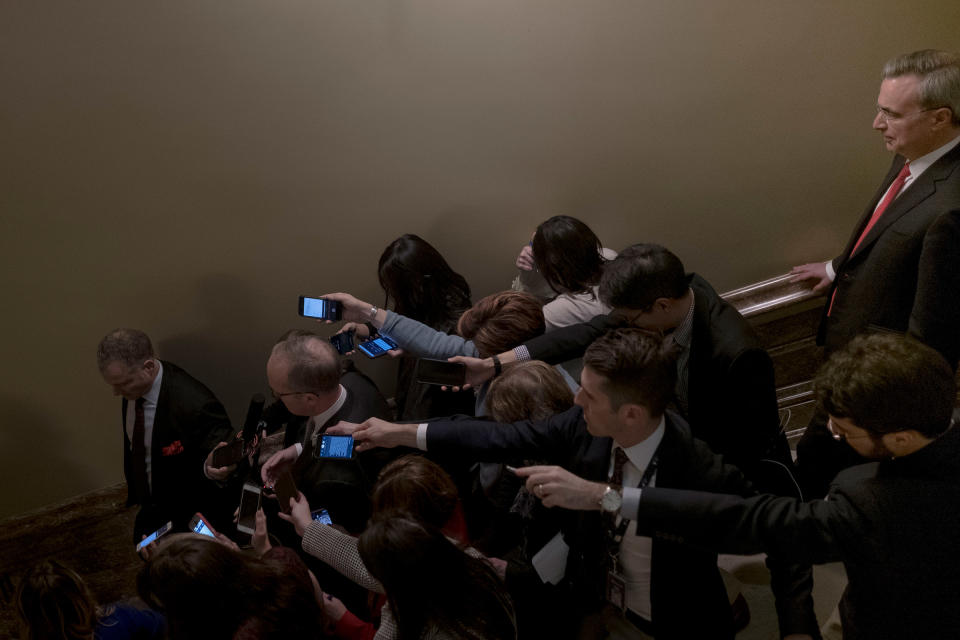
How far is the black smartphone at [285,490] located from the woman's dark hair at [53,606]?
2.02 ft

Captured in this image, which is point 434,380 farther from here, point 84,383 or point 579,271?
point 84,383

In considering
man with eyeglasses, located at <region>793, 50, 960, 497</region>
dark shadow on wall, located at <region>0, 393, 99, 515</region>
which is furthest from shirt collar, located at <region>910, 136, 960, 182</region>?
dark shadow on wall, located at <region>0, 393, 99, 515</region>

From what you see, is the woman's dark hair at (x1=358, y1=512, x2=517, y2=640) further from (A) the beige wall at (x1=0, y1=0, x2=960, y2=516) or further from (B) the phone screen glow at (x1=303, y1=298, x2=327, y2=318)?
(A) the beige wall at (x1=0, y1=0, x2=960, y2=516)

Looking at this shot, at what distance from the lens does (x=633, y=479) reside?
1.98 m

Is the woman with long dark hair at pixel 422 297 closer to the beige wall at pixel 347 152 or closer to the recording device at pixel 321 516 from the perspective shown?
the beige wall at pixel 347 152

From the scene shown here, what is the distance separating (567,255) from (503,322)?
0.39 m

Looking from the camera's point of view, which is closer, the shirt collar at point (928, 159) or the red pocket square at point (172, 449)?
the shirt collar at point (928, 159)

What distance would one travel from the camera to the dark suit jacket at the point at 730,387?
229cm

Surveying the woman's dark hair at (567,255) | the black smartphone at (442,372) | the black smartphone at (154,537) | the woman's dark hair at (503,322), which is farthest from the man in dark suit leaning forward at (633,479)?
the black smartphone at (154,537)

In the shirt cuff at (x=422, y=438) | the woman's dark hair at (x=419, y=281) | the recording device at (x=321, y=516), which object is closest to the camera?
the shirt cuff at (x=422, y=438)

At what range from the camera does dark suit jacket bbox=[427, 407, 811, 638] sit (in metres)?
1.94

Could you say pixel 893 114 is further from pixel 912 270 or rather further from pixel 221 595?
pixel 221 595

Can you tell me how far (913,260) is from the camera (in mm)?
2461

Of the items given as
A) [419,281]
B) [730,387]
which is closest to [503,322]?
[419,281]
